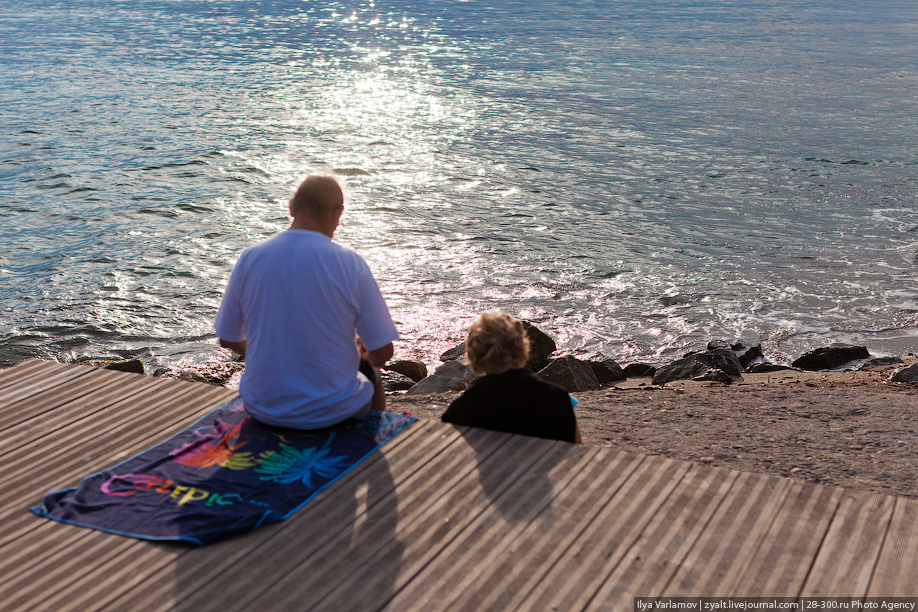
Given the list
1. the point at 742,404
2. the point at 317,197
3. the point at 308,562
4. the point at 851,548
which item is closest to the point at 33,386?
the point at 317,197

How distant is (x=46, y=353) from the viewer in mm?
10078

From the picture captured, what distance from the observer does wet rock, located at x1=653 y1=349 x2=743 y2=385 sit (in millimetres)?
8641

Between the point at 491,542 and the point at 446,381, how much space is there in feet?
15.5

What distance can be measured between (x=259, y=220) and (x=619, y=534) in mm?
13424

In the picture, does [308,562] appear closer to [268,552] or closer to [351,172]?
[268,552]

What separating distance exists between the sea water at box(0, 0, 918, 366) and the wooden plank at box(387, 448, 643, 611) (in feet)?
20.0

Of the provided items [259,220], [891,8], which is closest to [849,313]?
[259,220]

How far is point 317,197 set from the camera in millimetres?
4059

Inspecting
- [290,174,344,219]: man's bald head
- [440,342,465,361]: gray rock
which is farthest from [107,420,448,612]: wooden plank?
[440,342,465,361]: gray rock

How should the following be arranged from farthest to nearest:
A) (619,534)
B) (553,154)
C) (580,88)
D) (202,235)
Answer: (580,88) < (553,154) < (202,235) < (619,534)

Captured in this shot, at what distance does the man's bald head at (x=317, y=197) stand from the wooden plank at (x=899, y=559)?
2909 millimetres

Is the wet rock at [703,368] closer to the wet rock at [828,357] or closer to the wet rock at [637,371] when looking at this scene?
the wet rock at [637,371]

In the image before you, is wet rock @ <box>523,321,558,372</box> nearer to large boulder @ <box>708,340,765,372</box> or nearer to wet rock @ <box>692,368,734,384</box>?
wet rock @ <box>692,368,734,384</box>

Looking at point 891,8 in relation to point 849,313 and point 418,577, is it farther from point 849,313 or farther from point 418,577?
point 418,577
